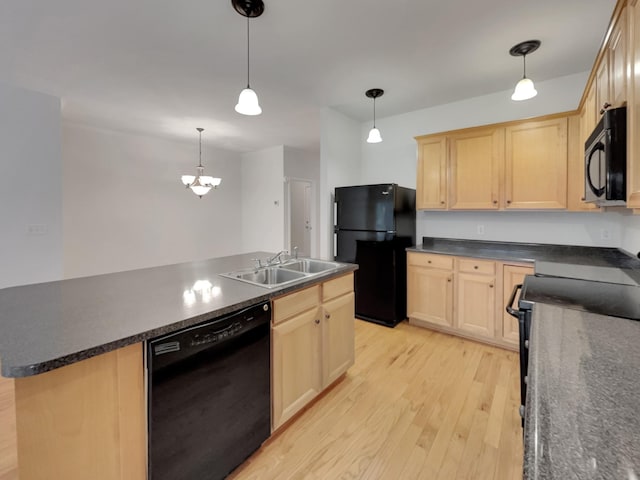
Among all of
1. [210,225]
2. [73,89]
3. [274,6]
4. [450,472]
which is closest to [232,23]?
[274,6]

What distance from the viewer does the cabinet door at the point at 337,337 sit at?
6.39ft

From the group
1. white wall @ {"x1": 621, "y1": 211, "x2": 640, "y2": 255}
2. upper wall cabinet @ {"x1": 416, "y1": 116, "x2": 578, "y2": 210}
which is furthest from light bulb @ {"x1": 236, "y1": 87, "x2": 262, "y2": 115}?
white wall @ {"x1": 621, "y1": 211, "x2": 640, "y2": 255}

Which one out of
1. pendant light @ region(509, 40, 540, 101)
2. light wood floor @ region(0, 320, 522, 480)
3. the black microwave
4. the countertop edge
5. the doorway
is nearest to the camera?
the countertop edge

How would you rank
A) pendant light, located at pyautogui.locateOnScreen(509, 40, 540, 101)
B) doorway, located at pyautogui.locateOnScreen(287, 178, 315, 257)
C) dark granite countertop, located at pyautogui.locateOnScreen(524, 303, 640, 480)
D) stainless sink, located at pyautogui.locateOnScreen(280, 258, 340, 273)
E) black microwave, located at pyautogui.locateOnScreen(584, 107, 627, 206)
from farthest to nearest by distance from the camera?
doorway, located at pyautogui.locateOnScreen(287, 178, 315, 257)
stainless sink, located at pyautogui.locateOnScreen(280, 258, 340, 273)
pendant light, located at pyautogui.locateOnScreen(509, 40, 540, 101)
black microwave, located at pyautogui.locateOnScreen(584, 107, 627, 206)
dark granite countertop, located at pyautogui.locateOnScreen(524, 303, 640, 480)

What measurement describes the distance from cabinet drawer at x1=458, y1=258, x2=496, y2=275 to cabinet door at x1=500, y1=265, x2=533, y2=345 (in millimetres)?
104

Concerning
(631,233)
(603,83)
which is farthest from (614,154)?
(631,233)

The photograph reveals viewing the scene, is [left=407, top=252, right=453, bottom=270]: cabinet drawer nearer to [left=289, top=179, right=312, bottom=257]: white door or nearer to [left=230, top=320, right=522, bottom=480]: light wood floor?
[left=230, top=320, right=522, bottom=480]: light wood floor

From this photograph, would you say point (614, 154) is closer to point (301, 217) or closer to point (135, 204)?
point (135, 204)

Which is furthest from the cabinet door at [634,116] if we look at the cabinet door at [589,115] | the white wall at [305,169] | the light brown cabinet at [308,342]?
the white wall at [305,169]

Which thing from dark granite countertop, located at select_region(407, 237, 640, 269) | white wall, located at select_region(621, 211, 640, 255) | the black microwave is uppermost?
the black microwave

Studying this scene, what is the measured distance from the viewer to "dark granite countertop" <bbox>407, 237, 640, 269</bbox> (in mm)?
2353

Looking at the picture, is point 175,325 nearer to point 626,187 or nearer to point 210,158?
point 626,187

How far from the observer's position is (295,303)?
1.67 meters

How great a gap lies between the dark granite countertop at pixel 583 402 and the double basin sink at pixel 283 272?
123 centimetres
